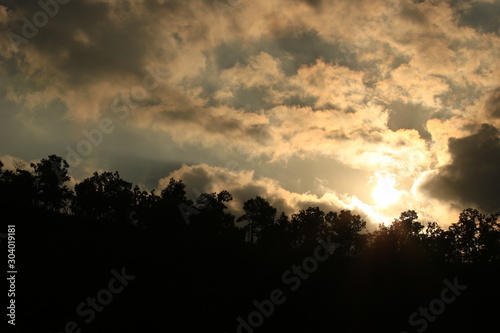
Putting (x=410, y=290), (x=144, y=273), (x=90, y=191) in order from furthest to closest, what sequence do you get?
(x=90, y=191) < (x=410, y=290) < (x=144, y=273)

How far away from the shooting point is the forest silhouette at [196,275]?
114 feet

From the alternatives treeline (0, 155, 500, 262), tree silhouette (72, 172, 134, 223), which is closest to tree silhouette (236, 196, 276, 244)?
treeline (0, 155, 500, 262)

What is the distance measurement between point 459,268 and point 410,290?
24034 millimetres

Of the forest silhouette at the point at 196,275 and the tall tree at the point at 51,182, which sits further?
the tall tree at the point at 51,182

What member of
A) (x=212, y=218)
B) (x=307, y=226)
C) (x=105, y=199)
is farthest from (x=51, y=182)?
(x=307, y=226)

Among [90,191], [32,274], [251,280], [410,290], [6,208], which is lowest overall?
[410,290]

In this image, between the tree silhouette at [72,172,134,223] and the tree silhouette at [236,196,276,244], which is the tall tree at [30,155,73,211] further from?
the tree silhouette at [236,196,276,244]

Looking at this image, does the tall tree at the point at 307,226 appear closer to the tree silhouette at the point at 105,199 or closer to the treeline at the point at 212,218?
the treeline at the point at 212,218

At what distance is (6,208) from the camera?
64438 millimetres

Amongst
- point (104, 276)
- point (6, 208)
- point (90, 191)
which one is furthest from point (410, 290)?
point (90, 191)

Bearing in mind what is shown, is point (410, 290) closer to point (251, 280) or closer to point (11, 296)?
point (251, 280)

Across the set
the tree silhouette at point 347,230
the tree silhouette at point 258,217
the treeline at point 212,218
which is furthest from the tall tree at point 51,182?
the tree silhouette at point 347,230

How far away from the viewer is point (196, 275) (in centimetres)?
4719

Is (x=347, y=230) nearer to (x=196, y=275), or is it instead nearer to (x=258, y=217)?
(x=258, y=217)
